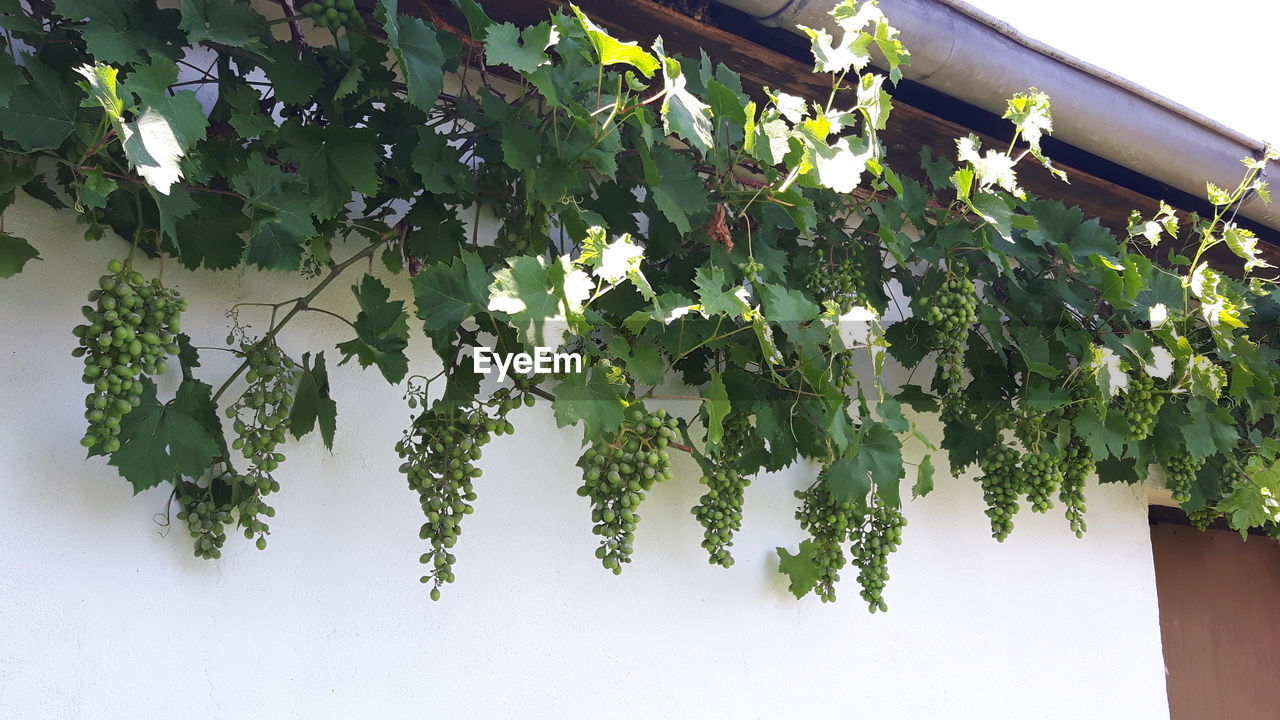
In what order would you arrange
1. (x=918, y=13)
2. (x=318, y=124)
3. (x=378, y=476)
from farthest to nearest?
(x=918, y=13) < (x=378, y=476) < (x=318, y=124)

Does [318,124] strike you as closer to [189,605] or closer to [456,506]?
[456,506]

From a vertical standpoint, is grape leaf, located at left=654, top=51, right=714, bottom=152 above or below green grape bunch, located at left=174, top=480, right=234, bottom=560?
above

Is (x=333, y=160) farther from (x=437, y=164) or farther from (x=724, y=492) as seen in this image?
(x=724, y=492)

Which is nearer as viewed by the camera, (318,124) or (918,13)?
(318,124)

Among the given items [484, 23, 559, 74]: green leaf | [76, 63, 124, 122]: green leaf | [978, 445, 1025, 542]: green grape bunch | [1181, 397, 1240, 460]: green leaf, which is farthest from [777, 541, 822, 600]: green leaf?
[76, 63, 124, 122]: green leaf

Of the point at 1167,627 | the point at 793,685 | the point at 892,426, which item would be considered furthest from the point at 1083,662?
the point at 892,426

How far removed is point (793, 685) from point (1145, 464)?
1.18 meters

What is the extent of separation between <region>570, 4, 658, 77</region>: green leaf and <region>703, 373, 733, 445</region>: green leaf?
22.6 inches

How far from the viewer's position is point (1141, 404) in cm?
259

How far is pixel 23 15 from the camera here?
1.58 metres

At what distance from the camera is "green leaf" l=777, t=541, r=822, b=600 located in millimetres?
2445

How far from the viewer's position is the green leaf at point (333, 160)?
70.7 inches

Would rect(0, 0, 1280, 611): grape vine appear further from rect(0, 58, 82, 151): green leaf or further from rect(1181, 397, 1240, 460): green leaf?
rect(1181, 397, 1240, 460): green leaf

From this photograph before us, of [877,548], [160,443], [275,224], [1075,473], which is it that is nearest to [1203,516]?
[1075,473]
